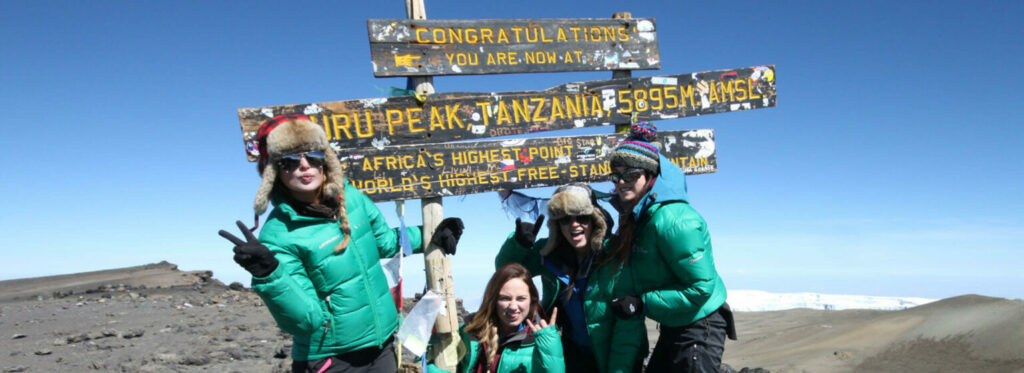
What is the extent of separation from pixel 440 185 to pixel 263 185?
5.47ft

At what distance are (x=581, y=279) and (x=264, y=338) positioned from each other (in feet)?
21.4

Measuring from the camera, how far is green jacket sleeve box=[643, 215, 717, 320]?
3207 millimetres

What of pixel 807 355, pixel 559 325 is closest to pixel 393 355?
pixel 559 325

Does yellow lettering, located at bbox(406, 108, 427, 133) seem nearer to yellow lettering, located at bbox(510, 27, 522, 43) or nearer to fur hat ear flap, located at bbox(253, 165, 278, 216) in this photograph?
yellow lettering, located at bbox(510, 27, 522, 43)

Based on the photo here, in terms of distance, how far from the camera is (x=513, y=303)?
3.45 meters

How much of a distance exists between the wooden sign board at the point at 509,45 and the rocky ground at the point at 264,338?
279cm

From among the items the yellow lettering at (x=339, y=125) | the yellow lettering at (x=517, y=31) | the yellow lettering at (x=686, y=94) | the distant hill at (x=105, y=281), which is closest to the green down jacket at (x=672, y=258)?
the yellow lettering at (x=686, y=94)

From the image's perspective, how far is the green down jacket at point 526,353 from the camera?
3303 millimetres

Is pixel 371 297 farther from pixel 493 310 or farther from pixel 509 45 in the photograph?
pixel 509 45

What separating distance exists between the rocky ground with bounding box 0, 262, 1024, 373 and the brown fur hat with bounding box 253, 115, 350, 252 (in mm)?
2580

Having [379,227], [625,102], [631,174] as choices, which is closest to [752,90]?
[625,102]

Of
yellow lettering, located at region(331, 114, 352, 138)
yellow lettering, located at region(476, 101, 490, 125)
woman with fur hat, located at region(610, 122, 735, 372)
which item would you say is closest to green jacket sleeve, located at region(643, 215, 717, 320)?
woman with fur hat, located at region(610, 122, 735, 372)

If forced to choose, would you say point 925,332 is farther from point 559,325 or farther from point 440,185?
point 440,185

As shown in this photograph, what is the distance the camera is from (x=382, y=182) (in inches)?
174
